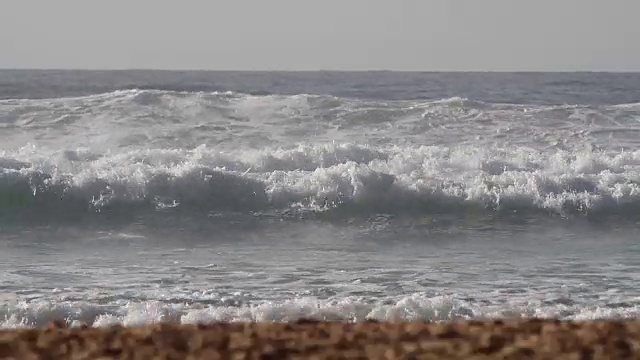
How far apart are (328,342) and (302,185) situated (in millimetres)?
7723

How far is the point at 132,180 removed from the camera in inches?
454

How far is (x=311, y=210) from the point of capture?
10867mm

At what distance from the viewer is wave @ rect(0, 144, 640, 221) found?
1095 cm

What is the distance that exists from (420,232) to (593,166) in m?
4.47

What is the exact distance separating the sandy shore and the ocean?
5.52 ft

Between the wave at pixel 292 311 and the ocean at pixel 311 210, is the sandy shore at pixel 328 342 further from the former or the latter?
the ocean at pixel 311 210

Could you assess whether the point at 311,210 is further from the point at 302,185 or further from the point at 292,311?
the point at 292,311

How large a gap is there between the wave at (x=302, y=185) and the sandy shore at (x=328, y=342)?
20.9 ft

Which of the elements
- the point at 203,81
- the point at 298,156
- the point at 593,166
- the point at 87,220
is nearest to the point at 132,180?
the point at 87,220

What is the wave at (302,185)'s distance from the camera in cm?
1095

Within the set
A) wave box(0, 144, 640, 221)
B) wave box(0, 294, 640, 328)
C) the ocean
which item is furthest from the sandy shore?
wave box(0, 144, 640, 221)

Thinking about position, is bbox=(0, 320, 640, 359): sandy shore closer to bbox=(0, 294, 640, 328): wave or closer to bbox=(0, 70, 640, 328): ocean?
bbox=(0, 294, 640, 328): wave

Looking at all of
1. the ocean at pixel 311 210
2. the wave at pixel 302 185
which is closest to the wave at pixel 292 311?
the ocean at pixel 311 210

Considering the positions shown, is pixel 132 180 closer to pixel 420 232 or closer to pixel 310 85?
pixel 420 232
